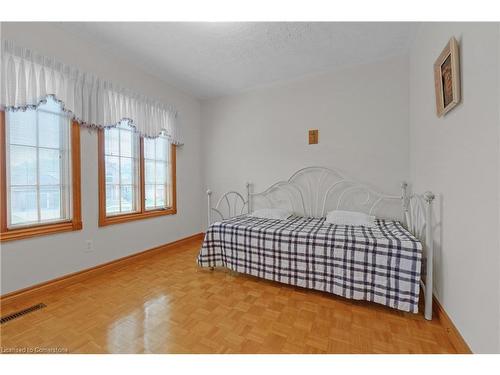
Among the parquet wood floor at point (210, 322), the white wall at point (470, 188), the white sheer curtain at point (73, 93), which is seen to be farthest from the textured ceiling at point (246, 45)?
the parquet wood floor at point (210, 322)

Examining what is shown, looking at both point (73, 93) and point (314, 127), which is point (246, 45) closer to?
point (314, 127)

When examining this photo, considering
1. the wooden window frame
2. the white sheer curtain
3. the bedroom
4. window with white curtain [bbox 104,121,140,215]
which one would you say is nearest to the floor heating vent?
the bedroom

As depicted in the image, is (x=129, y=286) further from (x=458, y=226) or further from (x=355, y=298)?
(x=458, y=226)

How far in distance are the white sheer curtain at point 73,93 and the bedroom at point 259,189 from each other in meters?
0.01

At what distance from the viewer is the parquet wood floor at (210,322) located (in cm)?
119

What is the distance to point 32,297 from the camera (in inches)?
65.9

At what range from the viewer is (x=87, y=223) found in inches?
81.1

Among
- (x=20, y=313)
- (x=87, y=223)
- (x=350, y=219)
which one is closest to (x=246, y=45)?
(x=350, y=219)

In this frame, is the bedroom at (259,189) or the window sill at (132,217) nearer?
the bedroom at (259,189)

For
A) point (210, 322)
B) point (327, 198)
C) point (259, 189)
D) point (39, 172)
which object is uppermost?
point (39, 172)

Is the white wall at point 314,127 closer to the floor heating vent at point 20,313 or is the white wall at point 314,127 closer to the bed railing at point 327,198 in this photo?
the bed railing at point 327,198

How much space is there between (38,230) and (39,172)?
18.7 inches

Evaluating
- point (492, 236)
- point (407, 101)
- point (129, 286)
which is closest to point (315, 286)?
point (492, 236)

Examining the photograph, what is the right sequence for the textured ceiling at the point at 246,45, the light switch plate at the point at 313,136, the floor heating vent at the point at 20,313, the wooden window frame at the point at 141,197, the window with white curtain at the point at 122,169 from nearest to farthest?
the floor heating vent at the point at 20,313 < the textured ceiling at the point at 246,45 < the wooden window frame at the point at 141,197 < the window with white curtain at the point at 122,169 < the light switch plate at the point at 313,136
